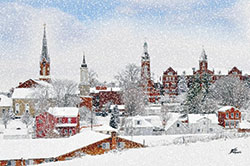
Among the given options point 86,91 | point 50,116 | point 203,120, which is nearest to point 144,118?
point 203,120

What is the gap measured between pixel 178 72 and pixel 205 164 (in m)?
93.2

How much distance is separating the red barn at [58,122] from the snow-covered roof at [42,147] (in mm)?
15833

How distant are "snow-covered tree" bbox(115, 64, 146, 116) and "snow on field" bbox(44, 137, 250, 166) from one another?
50343 mm

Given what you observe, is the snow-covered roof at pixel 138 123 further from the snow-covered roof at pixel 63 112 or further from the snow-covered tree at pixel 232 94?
the snow-covered tree at pixel 232 94

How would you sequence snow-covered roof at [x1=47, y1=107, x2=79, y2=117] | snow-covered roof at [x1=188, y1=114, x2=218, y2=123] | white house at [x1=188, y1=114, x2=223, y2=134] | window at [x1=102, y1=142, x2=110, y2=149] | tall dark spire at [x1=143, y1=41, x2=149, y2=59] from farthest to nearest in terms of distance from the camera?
1. tall dark spire at [x1=143, y1=41, x2=149, y2=59]
2. snow-covered roof at [x1=188, y1=114, x2=218, y2=123]
3. white house at [x1=188, y1=114, x2=223, y2=134]
4. snow-covered roof at [x1=47, y1=107, x2=79, y2=117]
5. window at [x1=102, y1=142, x2=110, y2=149]

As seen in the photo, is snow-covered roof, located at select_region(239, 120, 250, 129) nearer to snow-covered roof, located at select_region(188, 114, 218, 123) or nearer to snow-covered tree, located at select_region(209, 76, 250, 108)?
snow-covered roof, located at select_region(188, 114, 218, 123)

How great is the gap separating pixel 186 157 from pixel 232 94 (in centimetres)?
6269

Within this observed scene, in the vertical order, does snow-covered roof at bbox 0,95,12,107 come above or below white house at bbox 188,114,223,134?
above

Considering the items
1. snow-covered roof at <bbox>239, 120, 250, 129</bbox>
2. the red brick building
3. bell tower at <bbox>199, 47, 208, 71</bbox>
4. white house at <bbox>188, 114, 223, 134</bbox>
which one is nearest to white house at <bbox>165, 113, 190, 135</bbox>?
white house at <bbox>188, 114, 223, 134</bbox>

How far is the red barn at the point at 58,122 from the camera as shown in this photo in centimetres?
5275

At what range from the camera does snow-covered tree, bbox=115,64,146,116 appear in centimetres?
6769

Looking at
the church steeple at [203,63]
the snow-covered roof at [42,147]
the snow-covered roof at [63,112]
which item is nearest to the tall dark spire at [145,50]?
the church steeple at [203,63]

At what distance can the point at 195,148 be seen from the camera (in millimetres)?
16359

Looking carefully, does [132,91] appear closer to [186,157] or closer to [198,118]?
[198,118]
